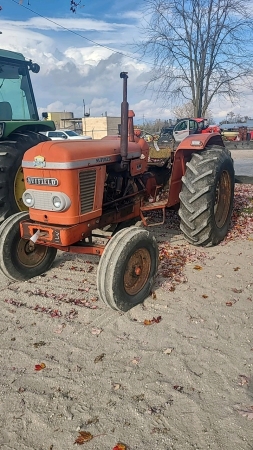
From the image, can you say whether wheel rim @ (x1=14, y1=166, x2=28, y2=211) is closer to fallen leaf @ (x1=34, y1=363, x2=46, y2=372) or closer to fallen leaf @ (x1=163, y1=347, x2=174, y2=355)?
fallen leaf @ (x1=34, y1=363, x2=46, y2=372)

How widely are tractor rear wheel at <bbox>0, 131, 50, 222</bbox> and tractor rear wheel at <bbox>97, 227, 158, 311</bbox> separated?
2487 mm

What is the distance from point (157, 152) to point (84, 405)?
4438 mm

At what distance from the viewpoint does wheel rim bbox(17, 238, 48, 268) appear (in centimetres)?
438

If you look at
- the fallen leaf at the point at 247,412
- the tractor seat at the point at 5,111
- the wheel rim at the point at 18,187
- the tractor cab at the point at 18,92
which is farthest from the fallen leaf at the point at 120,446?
the tractor seat at the point at 5,111

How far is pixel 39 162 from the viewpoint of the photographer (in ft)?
12.3

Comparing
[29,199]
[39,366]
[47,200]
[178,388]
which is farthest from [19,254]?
[178,388]

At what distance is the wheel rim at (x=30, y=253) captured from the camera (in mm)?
4379

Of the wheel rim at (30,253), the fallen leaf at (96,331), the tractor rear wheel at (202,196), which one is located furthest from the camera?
the tractor rear wheel at (202,196)

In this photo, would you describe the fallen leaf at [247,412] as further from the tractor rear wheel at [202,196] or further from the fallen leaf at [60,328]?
the tractor rear wheel at [202,196]

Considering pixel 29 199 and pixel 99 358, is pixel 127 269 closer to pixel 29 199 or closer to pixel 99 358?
pixel 99 358

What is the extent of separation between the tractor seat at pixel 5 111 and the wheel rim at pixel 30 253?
9.84 ft

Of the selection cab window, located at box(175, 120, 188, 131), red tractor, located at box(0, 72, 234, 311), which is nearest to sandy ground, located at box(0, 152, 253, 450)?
red tractor, located at box(0, 72, 234, 311)

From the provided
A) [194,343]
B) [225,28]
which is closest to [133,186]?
[194,343]

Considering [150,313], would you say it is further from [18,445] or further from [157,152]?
[157,152]
